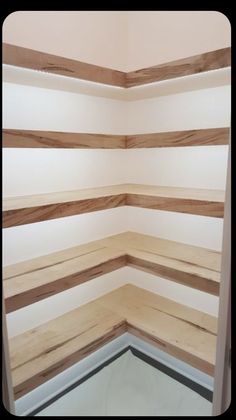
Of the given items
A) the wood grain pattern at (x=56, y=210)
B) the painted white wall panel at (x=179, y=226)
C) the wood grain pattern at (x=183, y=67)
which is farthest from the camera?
the painted white wall panel at (x=179, y=226)

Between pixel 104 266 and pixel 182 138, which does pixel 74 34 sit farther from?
pixel 104 266

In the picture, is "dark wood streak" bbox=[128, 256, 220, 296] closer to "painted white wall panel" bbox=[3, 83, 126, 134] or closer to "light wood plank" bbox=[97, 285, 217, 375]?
"light wood plank" bbox=[97, 285, 217, 375]

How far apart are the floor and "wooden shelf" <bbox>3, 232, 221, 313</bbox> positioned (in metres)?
0.49

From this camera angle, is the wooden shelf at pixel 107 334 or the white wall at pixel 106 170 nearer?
the wooden shelf at pixel 107 334

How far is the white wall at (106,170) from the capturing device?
51.8 inches

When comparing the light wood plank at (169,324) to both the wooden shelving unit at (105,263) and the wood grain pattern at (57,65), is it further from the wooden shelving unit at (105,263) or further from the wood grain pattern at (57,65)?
the wood grain pattern at (57,65)

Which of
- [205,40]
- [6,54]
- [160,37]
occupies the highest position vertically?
[160,37]

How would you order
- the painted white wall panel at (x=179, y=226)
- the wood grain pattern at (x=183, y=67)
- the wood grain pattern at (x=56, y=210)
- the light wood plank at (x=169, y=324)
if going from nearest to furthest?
1. the wood grain pattern at (x=56, y=210)
2. the wood grain pattern at (x=183, y=67)
3. the light wood plank at (x=169, y=324)
4. the painted white wall panel at (x=179, y=226)

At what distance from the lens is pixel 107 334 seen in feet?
4.56

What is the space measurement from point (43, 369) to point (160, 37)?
168cm

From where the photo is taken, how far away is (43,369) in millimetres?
1157

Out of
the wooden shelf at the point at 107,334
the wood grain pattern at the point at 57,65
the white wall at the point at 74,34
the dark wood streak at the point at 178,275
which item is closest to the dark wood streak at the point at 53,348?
the wooden shelf at the point at 107,334

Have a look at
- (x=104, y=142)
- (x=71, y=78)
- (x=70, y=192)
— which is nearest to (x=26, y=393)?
(x=70, y=192)

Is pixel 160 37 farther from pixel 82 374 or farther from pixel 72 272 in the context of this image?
pixel 82 374
